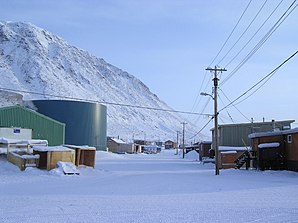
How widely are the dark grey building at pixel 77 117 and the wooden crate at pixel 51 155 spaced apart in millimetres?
38781

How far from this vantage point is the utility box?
4009cm

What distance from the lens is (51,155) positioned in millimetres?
26562

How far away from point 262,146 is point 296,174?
5.15 m

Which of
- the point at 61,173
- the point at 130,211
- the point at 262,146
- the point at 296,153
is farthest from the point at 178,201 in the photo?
the point at 262,146

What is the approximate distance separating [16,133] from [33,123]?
2.87 meters

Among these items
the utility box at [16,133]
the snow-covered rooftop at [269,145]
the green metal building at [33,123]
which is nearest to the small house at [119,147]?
the green metal building at [33,123]

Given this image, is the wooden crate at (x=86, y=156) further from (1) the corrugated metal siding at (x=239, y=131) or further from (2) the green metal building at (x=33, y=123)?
(1) the corrugated metal siding at (x=239, y=131)

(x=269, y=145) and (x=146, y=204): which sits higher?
(x=269, y=145)

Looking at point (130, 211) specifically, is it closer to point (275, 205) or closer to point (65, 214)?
point (65, 214)

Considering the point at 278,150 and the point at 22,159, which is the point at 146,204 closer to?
the point at 22,159

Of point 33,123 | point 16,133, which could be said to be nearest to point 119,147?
point 33,123

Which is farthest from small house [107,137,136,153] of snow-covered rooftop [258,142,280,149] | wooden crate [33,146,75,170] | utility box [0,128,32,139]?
wooden crate [33,146,75,170]

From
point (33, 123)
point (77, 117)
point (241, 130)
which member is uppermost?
point (77, 117)

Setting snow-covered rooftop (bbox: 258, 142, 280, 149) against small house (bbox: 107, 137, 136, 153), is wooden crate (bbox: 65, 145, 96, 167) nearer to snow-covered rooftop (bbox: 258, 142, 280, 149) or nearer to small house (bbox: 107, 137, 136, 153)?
snow-covered rooftop (bbox: 258, 142, 280, 149)
